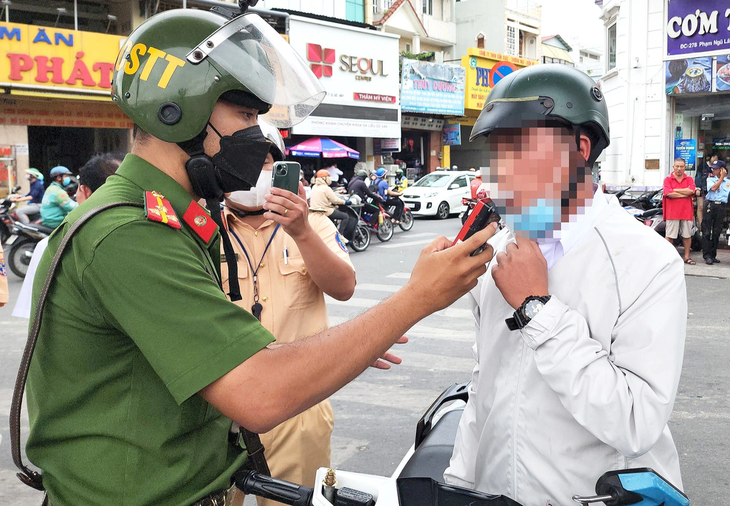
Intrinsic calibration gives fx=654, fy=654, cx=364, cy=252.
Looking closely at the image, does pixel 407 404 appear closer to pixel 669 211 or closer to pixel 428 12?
pixel 669 211

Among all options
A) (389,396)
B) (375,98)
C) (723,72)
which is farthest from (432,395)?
(375,98)

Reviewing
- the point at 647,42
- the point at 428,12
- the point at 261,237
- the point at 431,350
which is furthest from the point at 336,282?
the point at 428,12

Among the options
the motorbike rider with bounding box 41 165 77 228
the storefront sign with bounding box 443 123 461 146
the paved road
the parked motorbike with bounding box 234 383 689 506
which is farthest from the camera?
the storefront sign with bounding box 443 123 461 146

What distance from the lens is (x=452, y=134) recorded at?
31422 mm

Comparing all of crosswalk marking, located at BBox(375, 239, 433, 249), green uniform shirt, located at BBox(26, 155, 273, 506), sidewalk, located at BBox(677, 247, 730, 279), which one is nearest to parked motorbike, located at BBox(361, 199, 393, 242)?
crosswalk marking, located at BBox(375, 239, 433, 249)

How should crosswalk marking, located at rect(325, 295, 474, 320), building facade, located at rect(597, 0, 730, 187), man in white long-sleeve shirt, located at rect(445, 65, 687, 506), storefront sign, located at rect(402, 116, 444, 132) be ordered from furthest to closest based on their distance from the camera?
storefront sign, located at rect(402, 116, 444, 132) < building facade, located at rect(597, 0, 730, 187) < crosswalk marking, located at rect(325, 295, 474, 320) < man in white long-sleeve shirt, located at rect(445, 65, 687, 506)

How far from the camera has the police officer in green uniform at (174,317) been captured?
1.32 meters

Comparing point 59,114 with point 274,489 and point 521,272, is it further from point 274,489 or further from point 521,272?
point 521,272

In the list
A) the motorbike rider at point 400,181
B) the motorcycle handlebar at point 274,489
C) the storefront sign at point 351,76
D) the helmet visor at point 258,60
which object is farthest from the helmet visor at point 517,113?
the storefront sign at point 351,76

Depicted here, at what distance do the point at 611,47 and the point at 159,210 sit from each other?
56.0 feet

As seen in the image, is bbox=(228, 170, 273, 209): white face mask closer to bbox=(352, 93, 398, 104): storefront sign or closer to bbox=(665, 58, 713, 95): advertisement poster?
bbox=(665, 58, 713, 95): advertisement poster

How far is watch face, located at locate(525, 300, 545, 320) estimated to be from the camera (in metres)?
1.43

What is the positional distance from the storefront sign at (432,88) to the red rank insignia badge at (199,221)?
27.2 meters

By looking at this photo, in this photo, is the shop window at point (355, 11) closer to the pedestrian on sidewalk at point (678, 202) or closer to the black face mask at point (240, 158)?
the pedestrian on sidewalk at point (678, 202)
